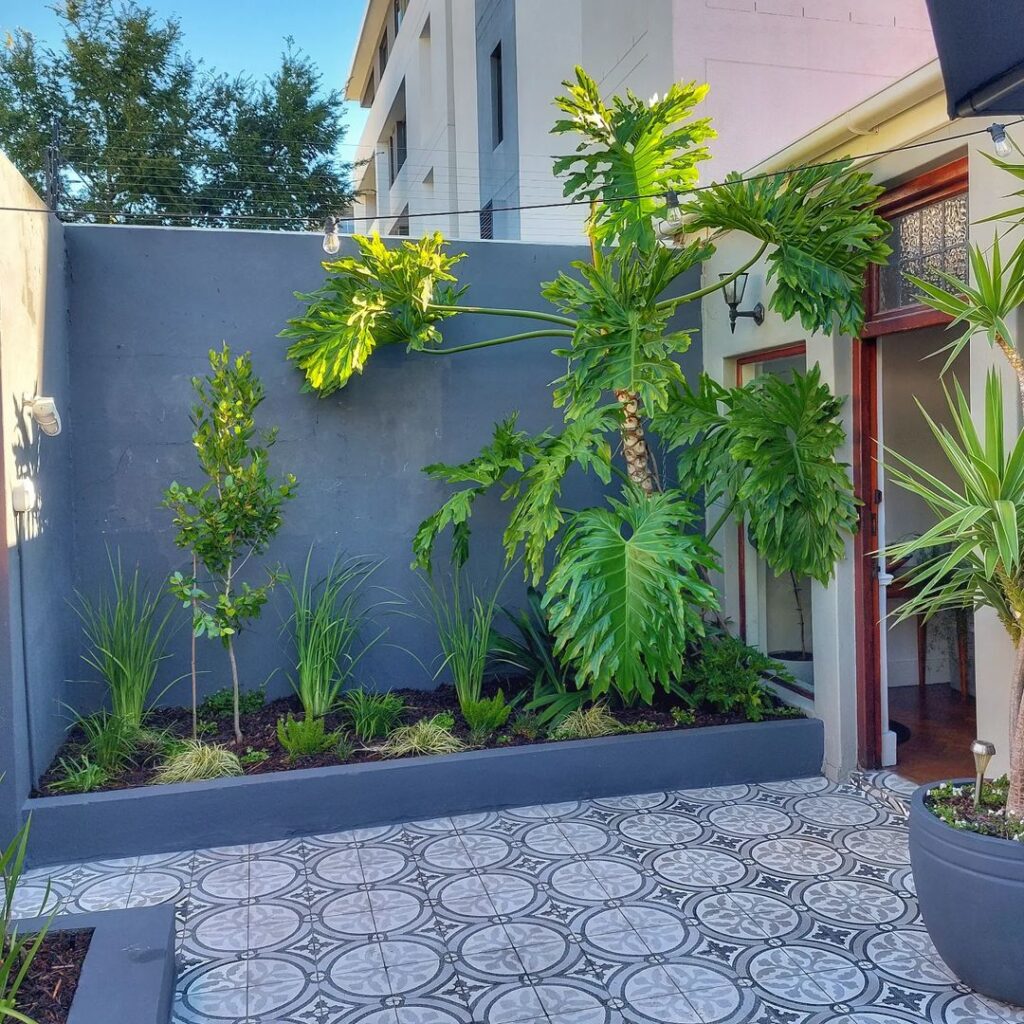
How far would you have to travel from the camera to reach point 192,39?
12.5 metres

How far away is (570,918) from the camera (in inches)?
126

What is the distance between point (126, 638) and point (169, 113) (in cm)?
1017

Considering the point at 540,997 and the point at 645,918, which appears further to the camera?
the point at 645,918

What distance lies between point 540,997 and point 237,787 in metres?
1.71

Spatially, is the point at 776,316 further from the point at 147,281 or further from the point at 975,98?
the point at 147,281

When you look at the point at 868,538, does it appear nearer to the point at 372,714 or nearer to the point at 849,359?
the point at 849,359

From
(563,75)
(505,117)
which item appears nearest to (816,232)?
(563,75)

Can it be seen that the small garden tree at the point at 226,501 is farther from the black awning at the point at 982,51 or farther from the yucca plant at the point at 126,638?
the black awning at the point at 982,51

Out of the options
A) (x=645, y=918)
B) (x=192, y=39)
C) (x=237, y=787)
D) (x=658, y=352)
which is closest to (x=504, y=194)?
(x=192, y=39)

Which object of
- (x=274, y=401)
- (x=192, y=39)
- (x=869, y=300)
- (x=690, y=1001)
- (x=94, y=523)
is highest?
(x=192, y=39)

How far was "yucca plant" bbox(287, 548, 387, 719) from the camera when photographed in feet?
15.3

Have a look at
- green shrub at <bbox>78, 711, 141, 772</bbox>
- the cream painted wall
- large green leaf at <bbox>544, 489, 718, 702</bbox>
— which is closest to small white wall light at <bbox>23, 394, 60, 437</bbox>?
green shrub at <bbox>78, 711, 141, 772</bbox>

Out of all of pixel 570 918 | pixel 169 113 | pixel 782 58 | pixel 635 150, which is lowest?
pixel 570 918

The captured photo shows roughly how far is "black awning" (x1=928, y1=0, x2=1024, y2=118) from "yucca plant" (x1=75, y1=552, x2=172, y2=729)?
12.8ft
